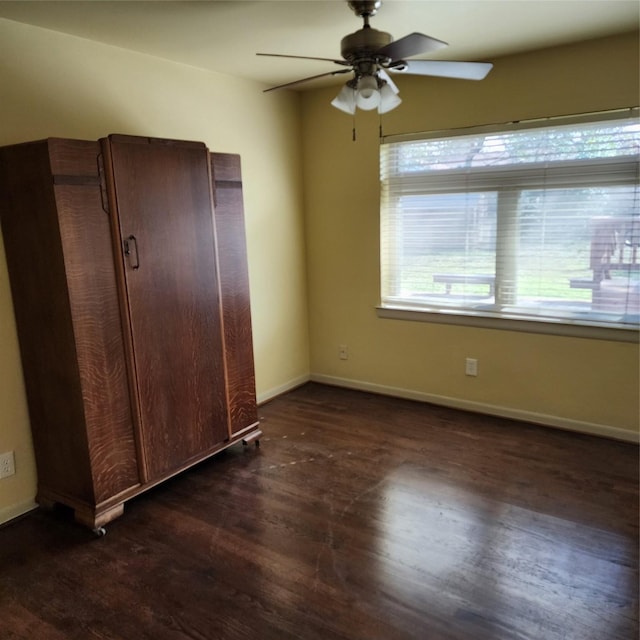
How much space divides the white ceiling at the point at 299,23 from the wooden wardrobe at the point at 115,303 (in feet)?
1.86

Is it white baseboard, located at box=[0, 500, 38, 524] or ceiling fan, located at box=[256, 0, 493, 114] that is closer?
ceiling fan, located at box=[256, 0, 493, 114]

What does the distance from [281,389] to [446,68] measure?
8.82ft

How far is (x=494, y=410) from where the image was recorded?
3.59 meters

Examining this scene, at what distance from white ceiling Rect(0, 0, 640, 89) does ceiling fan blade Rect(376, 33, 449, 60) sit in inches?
17.2

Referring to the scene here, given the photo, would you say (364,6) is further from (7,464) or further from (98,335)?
(7,464)

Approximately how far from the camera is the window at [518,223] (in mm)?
2992

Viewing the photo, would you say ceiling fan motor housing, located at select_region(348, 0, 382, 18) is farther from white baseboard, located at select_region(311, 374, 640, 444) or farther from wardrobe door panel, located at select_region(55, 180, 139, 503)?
white baseboard, located at select_region(311, 374, 640, 444)

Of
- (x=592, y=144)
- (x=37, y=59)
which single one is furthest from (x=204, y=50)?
(x=592, y=144)

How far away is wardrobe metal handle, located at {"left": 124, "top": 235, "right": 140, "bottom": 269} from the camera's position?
2.36m

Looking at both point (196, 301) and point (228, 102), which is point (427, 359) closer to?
point (196, 301)

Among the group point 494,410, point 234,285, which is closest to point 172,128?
point 234,285

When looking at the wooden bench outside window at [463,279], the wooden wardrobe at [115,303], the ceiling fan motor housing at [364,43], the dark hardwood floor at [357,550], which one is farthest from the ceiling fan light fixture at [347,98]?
the dark hardwood floor at [357,550]

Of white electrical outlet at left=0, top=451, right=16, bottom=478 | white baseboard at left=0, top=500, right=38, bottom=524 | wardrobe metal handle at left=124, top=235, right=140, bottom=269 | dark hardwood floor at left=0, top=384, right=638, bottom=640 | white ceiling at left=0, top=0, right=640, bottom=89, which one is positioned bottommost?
dark hardwood floor at left=0, top=384, right=638, bottom=640

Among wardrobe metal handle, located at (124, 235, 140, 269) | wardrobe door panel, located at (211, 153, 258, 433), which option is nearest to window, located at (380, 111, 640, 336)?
wardrobe door panel, located at (211, 153, 258, 433)
